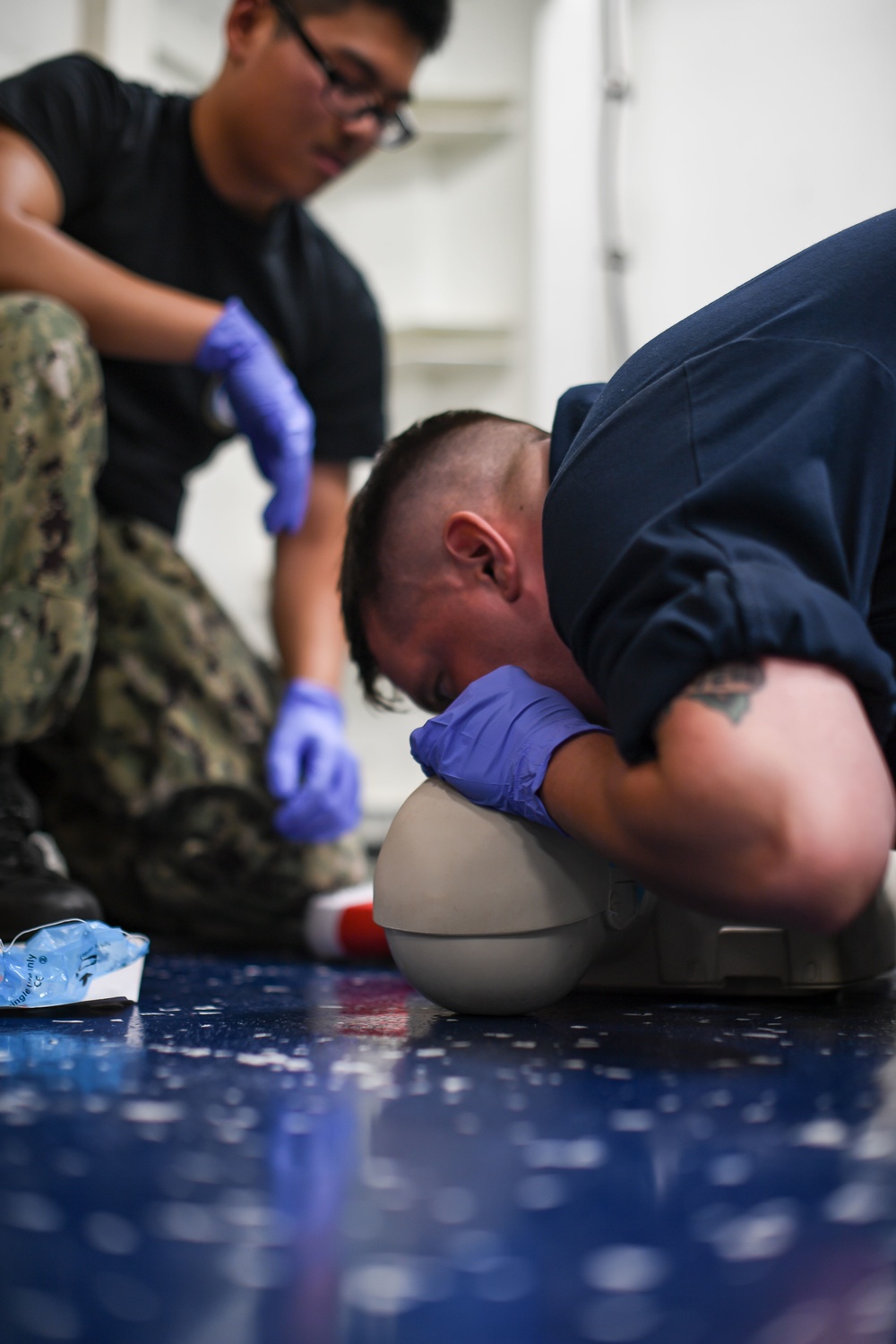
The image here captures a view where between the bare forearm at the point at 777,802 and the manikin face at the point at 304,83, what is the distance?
1311 millimetres

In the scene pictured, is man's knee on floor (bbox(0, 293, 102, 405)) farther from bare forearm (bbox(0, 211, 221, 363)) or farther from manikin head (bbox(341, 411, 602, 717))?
manikin head (bbox(341, 411, 602, 717))

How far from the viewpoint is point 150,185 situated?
5.27 ft

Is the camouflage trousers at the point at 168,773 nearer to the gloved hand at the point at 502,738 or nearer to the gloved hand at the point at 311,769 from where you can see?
the gloved hand at the point at 311,769

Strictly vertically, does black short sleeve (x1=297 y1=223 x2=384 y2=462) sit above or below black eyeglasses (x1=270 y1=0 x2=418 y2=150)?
below

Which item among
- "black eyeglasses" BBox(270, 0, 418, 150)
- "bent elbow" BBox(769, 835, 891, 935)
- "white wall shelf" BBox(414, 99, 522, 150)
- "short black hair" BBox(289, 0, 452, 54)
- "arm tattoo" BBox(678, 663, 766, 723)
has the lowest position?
"bent elbow" BBox(769, 835, 891, 935)

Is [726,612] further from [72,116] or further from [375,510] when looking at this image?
[72,116]

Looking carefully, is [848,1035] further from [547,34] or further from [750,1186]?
[547,34]

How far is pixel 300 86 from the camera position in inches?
61.2

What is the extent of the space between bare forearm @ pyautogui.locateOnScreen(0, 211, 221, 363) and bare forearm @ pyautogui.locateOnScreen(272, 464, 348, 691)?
351 mm

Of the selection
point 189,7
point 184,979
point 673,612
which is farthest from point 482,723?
point 189,7

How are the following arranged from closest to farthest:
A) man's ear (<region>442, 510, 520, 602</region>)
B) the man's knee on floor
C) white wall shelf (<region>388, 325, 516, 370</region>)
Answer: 1. man's ear (<region>442, 510, 520, 602</region>)
2. the man's knee on floor
3. white wall shelf (<region>388, 325, 516, 370</region>)

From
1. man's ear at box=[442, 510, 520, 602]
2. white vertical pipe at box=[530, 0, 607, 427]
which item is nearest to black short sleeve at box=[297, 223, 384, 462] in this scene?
white vertical pipe at box=[530, 0, 607, 427]

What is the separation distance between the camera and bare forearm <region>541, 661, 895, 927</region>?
531 millimetres

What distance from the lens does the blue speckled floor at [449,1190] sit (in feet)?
1.00
